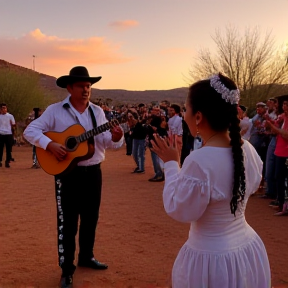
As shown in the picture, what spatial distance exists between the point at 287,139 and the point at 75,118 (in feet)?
13.2

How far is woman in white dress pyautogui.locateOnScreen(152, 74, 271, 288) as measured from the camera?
2.29 meters

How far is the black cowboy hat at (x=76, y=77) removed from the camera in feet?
15.2

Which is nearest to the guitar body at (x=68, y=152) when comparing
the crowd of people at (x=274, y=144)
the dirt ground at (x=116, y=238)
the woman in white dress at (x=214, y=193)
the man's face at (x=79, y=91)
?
the man's face at (x=79, y=91)

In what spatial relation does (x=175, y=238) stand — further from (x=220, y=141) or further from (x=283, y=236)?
(x=220, y=141)

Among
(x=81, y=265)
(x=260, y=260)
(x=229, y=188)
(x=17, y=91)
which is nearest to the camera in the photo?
(x=229, y=188)

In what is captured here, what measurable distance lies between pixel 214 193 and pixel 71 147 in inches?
98.8

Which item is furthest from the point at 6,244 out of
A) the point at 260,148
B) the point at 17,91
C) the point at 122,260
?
the point at 17,91

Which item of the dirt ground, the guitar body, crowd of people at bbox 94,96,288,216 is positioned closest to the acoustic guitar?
the guitar body

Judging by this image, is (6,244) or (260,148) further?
(260,148)

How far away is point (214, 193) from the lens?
90.7 inches

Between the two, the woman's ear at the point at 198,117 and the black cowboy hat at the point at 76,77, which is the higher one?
the black cowboy hat at the point at 76,77

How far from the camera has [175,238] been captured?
6.36 metres

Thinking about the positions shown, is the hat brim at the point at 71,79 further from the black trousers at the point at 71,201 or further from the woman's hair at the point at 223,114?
the woman's hair at the point at 223,114

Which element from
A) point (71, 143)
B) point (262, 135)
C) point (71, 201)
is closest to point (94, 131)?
point (71, 143)
